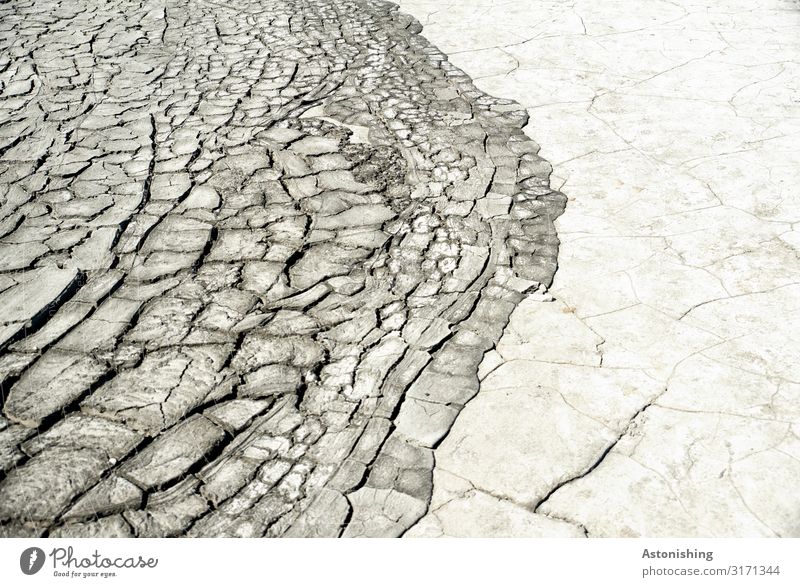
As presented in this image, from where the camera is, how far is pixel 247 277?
3369mm

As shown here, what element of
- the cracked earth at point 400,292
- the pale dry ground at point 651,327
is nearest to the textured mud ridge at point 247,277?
the cracked earth at point 400,292

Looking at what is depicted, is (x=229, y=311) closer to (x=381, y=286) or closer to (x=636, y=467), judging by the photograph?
(x=381, y=286)

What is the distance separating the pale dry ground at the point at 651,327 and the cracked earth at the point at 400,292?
1 centimetres

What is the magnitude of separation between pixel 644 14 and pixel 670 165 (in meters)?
3.03

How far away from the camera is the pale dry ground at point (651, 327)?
2.32 m

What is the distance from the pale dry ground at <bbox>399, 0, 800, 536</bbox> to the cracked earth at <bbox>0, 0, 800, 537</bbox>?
1 cm

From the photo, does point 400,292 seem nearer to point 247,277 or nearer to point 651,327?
point 247,277

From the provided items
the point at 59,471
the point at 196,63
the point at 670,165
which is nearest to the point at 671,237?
the point at 670,165

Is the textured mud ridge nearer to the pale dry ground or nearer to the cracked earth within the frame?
the cracked earth

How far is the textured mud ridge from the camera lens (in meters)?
2.39

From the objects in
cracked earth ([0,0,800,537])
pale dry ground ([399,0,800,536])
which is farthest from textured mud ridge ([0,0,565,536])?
pale dry ground ([399,0,800,536])

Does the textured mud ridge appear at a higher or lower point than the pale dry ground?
higher

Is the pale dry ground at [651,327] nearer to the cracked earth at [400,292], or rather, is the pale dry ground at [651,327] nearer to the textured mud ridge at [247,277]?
the cracked earth at [400,292]

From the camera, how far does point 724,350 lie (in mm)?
2891
